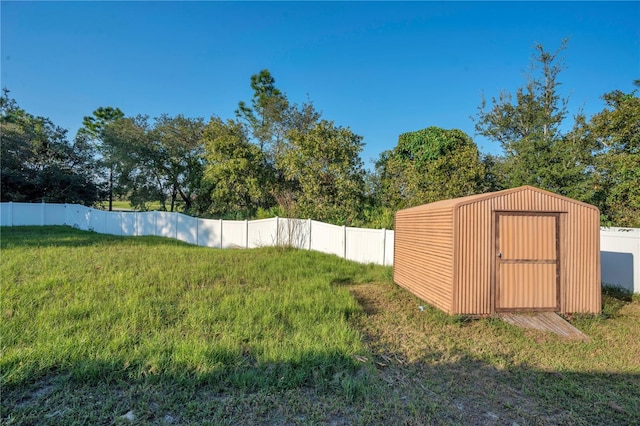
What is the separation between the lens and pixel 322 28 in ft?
27.7

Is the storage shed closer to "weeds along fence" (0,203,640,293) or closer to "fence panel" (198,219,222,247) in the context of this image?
"weeds along fence" (0,203,640,293)

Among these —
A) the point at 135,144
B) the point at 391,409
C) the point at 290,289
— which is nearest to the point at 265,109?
the point at 135,144

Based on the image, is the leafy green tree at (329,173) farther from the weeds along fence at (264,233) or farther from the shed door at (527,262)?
the shed door at (527,262)

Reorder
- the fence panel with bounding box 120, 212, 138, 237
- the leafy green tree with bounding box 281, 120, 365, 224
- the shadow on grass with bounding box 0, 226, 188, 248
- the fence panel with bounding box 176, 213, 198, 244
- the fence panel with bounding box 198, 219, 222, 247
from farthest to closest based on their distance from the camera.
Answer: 1. the fence panel with bounding box 120, 212, 138, 237
2. the fence panel with bounding box 176, 213, 198, 244
3. the fence panel with bounding box 198, 219, 222, 247
4. the leafy green tree with bounding box 281, 120, 365, 224
5. the shadow on grass with bounding box 0, 226, 188, 248

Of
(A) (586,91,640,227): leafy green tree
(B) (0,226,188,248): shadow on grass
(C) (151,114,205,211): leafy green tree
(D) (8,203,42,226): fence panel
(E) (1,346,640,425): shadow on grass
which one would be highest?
(C) (151,114,205,211): leafy green tree

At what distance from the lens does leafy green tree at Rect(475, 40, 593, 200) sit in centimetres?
859

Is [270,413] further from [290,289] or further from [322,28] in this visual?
[322,28]

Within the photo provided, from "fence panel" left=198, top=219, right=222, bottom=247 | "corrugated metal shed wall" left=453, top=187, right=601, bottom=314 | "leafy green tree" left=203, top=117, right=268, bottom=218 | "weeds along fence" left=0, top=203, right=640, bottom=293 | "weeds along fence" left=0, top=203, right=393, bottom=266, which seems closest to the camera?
"corrugated metal shed wall" left=453, top=187, right=601, bottom=314

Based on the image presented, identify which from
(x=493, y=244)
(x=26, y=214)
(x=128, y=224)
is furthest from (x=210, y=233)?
(x=26, y=214)

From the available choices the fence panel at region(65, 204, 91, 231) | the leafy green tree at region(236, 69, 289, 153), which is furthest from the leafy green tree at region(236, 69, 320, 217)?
the fence panel at region(65, 204, 91, 231)

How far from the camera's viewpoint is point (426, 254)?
5.14m

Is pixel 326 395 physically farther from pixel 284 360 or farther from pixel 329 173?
pixel 329 173

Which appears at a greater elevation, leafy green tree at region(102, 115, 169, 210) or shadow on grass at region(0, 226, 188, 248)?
leafy green tree at region(102, 115, 169, 210)

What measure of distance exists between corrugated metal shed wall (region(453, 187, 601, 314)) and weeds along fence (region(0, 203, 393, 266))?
3.15 meters
